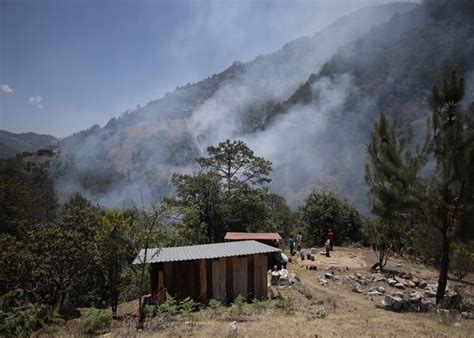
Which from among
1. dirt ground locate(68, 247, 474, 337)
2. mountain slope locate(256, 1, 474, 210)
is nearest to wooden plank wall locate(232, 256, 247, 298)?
dirt ground locate(68, 247, 474, 337)

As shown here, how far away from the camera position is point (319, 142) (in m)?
78.8

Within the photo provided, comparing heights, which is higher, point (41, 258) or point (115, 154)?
point (115, 154)

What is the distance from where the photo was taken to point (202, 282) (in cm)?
1172

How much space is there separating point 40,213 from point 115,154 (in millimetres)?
57843

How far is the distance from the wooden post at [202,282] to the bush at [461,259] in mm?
12417

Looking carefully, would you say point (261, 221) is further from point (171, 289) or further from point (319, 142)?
point (319, 142)

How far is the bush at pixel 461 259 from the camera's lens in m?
15.4

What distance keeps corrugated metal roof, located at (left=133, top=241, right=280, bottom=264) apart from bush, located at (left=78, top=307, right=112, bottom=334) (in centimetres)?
214

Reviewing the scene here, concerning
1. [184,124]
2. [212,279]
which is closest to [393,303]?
[212,279]

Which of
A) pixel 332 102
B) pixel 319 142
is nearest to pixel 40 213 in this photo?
pixel 319 142

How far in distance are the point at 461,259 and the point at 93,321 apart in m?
16.9

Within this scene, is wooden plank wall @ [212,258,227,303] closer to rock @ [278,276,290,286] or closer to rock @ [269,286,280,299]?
rock @ [269,286,280,299]

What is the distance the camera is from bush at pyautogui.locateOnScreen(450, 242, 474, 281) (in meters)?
15.4

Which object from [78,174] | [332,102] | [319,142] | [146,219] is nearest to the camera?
[146,219]
